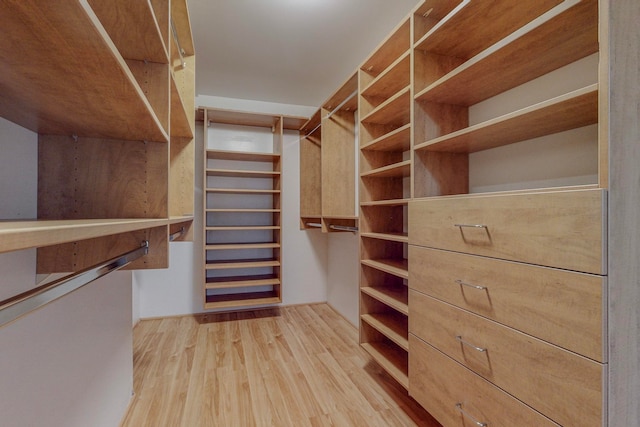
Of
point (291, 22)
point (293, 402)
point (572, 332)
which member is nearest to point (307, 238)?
point (293, 402)

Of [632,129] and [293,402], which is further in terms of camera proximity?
[293,402]

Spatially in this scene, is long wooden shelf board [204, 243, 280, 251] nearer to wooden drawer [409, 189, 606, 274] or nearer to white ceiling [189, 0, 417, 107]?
white ceiling [189, 0, 417, 107]

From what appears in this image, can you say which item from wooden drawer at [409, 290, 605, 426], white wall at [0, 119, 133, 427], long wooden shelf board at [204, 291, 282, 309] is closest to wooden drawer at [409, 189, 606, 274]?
wooden drawer at [409, 290, 605, 426]

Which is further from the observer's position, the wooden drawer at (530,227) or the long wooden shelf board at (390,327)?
the long wooden shelf board at (390,327)

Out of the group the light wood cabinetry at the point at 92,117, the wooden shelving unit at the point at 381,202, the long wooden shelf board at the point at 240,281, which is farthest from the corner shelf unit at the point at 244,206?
the light wood cabinetry at the point at 92,117

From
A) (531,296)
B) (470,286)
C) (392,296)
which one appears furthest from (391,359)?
(531,296)

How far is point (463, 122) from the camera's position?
5.24ft

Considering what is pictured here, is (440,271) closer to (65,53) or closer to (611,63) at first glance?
(611,63)

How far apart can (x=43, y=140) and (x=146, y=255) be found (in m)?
0.55

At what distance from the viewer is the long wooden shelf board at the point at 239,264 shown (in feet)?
9.65

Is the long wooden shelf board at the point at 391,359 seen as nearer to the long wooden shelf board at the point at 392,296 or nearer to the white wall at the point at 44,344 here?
the long wooden shelf board at the point at 392,296

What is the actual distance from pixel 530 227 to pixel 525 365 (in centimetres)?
43

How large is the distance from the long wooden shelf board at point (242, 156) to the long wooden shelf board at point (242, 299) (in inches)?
58.4

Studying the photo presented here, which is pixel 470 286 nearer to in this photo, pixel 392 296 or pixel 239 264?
pixel 392 296
